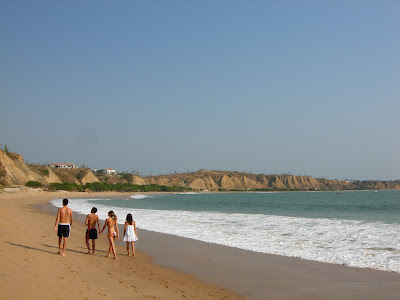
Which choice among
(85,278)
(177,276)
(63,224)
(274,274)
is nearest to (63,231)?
(63,224)

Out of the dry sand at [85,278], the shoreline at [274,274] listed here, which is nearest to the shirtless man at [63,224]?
the dry sand at [85,278]

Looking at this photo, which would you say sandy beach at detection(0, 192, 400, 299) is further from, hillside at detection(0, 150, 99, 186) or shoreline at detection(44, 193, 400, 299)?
hillside at detection(0, 150, 99, 186)

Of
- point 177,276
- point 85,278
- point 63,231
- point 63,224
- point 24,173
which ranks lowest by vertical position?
point 177,276

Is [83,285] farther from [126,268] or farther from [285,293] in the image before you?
[285,293]

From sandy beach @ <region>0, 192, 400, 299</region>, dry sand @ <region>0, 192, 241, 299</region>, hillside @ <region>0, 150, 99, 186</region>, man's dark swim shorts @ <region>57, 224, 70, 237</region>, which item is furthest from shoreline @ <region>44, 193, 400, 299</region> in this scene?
hillside @ <region>0, 150, 99, 186</region>

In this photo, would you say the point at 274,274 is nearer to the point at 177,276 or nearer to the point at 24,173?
the point at 177,276

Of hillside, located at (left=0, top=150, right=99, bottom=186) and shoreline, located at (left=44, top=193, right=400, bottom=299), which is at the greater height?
hillside, located at (left=0, top=150, right=99, bottom=186)

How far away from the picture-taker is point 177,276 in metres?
8.63

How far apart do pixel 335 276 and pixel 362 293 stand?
4.77 feet

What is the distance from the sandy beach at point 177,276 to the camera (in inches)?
267

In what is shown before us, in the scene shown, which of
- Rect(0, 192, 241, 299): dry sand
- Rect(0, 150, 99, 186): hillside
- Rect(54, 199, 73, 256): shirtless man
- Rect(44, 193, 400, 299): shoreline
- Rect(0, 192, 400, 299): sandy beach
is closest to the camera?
Rect(0, 192, 241, 299): dry sand

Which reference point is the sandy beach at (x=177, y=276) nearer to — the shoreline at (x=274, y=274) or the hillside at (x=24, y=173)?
the shoreline at (x=274, y=274)

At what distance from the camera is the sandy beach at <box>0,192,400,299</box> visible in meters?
6.77

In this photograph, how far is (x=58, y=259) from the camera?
9.34 m
